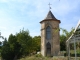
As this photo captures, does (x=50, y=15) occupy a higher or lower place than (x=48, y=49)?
higher

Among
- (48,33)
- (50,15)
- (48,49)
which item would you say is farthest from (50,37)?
(50,15)

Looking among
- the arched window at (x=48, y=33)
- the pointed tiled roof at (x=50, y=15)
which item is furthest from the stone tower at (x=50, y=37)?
the pointed tiled roof at (x=50, y=15)

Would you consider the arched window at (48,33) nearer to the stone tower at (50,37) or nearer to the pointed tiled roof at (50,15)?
the stone tower at (50,37)

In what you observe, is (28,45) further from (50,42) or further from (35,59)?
(35,59)

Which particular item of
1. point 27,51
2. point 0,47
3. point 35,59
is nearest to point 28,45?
point 27,51

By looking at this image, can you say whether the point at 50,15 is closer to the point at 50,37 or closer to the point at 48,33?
the point at 48,33

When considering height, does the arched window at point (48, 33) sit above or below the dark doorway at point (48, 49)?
above

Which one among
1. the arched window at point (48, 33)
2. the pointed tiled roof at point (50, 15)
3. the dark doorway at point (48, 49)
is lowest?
the dark doorway at point (48, 49)

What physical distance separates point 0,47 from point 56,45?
10.5m

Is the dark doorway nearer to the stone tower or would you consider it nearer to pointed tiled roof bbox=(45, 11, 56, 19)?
the stone tower

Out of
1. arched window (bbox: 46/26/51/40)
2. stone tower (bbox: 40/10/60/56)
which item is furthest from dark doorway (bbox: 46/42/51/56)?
arched window (bbox: 46/26/51/40)

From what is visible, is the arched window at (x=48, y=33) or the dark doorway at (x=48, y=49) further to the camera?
the arched window at (x=48, y=33)

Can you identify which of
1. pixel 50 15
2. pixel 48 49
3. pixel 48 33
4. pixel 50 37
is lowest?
pixel 48 49

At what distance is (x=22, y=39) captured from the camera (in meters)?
40.9
